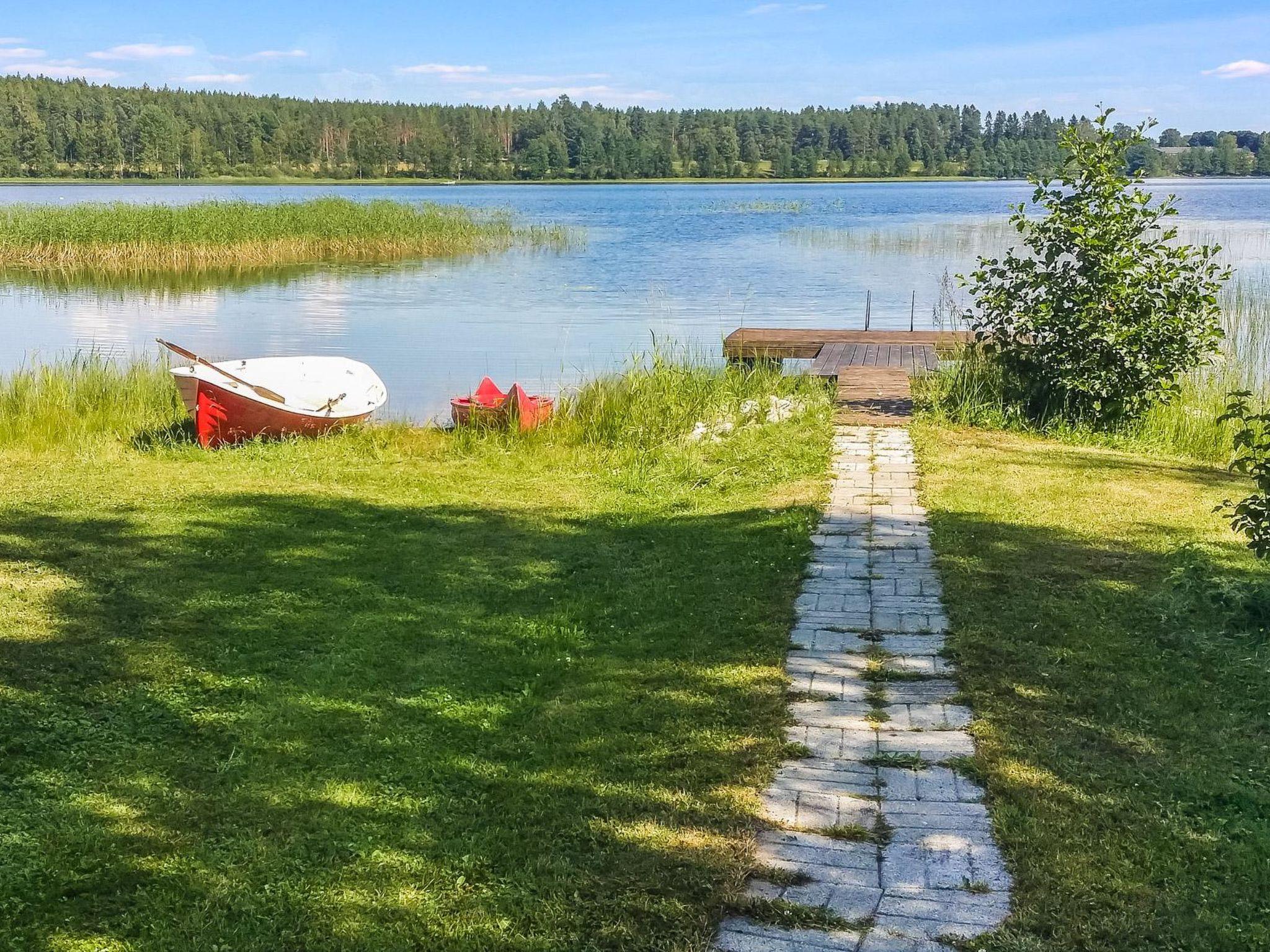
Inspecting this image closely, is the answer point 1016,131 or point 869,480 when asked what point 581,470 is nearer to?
point 869,480

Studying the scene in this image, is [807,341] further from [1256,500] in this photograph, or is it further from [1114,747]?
[1114,747]

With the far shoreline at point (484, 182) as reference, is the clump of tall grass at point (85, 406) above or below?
below

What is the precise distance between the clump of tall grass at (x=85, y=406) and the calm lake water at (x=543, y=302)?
2567 millimetres

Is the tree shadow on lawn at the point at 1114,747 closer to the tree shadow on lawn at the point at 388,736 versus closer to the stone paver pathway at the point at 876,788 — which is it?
the stone paver pathway at the point at 876,788

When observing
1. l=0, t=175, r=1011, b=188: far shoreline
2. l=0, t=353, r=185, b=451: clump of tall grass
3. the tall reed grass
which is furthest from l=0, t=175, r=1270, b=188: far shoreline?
the tall reed grass

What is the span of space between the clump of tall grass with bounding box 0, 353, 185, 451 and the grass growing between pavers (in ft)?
23.9

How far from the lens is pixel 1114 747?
3.88m

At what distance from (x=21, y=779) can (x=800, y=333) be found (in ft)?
42.4

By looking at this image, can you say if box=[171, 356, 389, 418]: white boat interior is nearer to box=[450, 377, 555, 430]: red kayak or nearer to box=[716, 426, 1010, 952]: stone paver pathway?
box=[450, 377, 555, 430]: red kayak

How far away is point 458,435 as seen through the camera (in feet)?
32.4

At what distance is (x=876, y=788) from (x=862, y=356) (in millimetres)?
10193

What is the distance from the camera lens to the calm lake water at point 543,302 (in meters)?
17.3

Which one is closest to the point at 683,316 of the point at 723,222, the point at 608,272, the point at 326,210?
the point at 608,272

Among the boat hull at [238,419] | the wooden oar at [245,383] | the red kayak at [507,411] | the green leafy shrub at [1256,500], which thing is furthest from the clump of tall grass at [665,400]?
the green leafy shrub at [1256,500]
